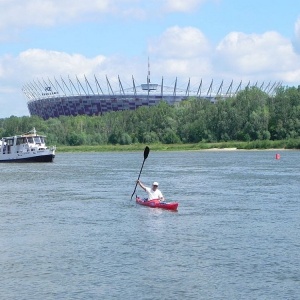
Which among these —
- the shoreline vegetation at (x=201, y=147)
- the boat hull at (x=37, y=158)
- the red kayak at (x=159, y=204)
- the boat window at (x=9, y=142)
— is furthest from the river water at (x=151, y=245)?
the shoreline vegetation at (x=201, y=147)

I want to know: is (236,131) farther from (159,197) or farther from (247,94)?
(159,197)

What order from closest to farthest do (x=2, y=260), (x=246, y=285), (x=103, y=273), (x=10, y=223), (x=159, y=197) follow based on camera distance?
(x=246, y=285) < (x=103, y=273) < (x=2, y=260) < (x=10, y=223) < (x=159, y=197)

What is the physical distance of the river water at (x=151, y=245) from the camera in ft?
68.9

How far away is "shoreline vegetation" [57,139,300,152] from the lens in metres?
128

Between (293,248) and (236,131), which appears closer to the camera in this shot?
(293,248)

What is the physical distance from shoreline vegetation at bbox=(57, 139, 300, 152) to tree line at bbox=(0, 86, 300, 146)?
329cm

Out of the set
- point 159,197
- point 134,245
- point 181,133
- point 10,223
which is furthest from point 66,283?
point 181,133

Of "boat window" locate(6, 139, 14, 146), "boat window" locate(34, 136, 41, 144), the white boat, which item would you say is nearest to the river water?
the white boat

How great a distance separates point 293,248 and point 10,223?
13676mm

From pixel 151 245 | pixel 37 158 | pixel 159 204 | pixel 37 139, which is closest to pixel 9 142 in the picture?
pixel 37 139

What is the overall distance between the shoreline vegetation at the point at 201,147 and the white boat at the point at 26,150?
136 feet

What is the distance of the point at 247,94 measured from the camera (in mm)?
145500

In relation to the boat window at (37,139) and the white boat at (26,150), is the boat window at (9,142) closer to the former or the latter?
the white boat at (26,150)

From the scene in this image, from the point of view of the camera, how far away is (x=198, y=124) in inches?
5773
